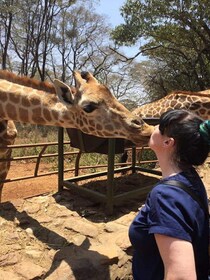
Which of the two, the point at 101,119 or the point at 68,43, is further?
the point at 68,43

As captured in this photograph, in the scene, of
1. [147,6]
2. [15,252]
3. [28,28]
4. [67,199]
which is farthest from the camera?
[28,28]

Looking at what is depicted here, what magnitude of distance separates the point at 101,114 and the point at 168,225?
2512mm

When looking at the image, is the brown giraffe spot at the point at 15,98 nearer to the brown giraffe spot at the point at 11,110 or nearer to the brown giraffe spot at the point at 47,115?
the brown giraffe spot at the point at 11,110

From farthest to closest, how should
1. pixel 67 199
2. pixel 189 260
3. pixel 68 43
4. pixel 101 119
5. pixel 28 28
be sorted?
pixel 68 43 → pixel 28 28 → pixel 67 199 → pixel 101 119 → pixel 189 260

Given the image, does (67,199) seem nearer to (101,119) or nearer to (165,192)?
(101,119)

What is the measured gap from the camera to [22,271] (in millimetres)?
3189

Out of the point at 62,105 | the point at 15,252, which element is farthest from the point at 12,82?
the point at 15,252

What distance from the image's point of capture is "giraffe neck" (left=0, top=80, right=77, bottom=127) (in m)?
3.97

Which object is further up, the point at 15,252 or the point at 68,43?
the point at 68,43

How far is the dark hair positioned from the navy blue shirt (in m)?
0.07

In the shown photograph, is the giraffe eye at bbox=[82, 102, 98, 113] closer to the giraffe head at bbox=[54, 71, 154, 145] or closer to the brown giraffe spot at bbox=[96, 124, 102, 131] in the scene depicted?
the giraffe head at bbox=[54, 71, 154, 145]

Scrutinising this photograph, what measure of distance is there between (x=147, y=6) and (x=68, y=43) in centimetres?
1369

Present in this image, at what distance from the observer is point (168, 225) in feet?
4.56

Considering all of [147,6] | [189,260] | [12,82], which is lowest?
[189,260]
